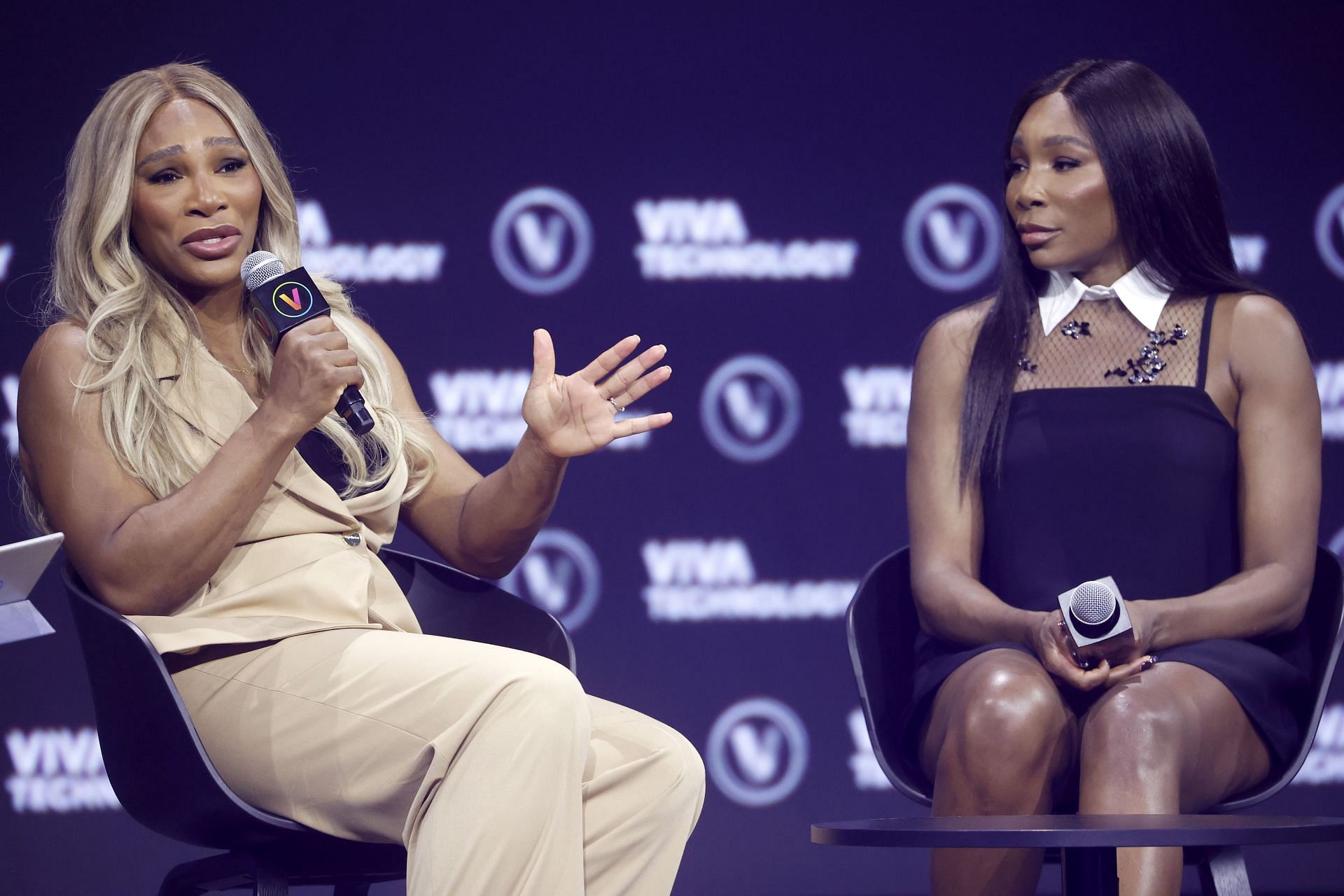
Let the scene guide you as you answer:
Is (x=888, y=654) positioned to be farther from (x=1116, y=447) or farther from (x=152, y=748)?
(x=152, y=748)

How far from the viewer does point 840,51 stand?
3693mm

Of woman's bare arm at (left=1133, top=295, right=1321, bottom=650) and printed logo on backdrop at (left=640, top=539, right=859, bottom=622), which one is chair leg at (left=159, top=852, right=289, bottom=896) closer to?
woman's bare arm at (left=1133, top=295, right=1321, bottom=650)

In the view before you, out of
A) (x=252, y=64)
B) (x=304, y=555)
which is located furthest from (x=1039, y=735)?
(x=252, y=64)

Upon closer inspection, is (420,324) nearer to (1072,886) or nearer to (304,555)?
(304,555)

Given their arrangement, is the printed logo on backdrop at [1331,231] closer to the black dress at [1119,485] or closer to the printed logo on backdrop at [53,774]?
the black dress at [1119,485]

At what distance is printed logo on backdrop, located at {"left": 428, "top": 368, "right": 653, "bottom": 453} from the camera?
3604mm

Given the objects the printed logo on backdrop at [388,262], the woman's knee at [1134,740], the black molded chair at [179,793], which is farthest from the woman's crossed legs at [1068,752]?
the printed logo on backdrop at [388,262]

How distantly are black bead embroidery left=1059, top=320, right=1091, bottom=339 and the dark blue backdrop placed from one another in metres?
1.26

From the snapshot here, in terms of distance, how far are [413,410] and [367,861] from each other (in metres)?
0.77

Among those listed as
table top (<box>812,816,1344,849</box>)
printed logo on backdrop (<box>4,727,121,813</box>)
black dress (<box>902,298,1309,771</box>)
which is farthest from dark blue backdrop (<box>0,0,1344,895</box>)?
table top (<box>812,816,1344,849</box>)

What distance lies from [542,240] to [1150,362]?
1.78 meters

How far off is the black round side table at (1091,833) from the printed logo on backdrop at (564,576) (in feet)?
6.71

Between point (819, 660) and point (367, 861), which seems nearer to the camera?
point (367, 861)

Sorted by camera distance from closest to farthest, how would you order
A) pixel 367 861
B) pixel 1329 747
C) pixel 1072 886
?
pixel 1072 886
pixel 367 861
pixel 1329 747
